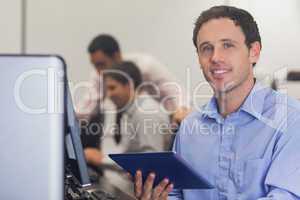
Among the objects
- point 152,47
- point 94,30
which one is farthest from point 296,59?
point 94,30

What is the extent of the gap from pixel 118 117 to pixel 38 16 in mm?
638

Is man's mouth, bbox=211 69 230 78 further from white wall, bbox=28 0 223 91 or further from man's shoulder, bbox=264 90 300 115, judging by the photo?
white wall, bbox=28 0 223 91

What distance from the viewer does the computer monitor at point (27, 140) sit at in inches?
27.9

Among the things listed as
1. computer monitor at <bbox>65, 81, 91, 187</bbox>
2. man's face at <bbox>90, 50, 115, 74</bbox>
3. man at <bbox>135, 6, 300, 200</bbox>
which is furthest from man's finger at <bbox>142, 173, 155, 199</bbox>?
man's face at <bbox>90, 50, 115, 74</bbox>

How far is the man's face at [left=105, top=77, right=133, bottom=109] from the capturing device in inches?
68.1

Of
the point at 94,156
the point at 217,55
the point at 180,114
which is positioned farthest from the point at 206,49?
the point at 94,156

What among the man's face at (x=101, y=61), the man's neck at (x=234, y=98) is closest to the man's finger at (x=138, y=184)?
the man's neck at (x=234, y=98)

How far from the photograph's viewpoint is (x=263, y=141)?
1150 mm

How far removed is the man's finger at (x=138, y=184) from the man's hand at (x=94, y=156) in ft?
1.75

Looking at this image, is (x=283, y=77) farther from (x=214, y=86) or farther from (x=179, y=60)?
(x=179, y=60)

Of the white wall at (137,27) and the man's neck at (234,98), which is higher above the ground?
the white wall at (137,27)

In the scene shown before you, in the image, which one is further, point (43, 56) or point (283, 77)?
point (283, 77)

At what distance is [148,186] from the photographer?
112cm

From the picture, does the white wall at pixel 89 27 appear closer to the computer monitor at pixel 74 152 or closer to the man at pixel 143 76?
the man at pixel 143 76
